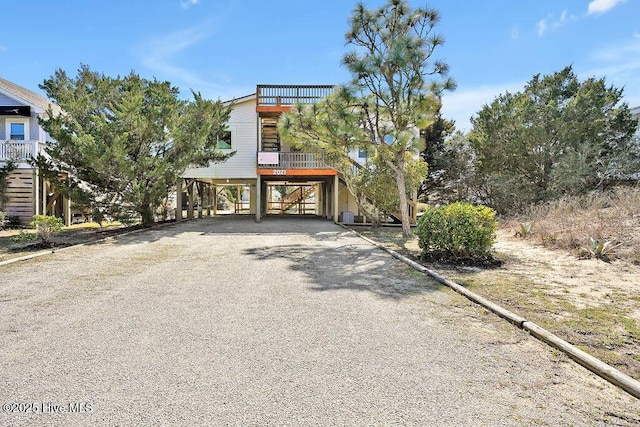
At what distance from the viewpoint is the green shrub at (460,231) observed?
7.30 meters

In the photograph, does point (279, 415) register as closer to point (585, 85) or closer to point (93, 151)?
→ point (93, 151)

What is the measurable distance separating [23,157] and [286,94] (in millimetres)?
11307

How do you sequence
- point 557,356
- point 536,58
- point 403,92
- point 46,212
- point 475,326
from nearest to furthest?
point 557,356 < point 475,326 < point 403,92 < point 46,212 < point 536,58

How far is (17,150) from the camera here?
14.9 m

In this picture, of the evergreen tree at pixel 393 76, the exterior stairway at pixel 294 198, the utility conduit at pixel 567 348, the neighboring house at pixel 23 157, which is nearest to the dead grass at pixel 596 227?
the utility conduit at pixel 567 348

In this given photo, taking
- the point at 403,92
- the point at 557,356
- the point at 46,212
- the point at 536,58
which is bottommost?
the point at 557,356

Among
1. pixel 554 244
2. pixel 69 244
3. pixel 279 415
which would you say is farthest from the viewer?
pixel 69 244

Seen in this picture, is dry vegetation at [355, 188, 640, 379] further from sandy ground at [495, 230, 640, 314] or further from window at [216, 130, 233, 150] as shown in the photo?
window at [216, 130, 233, 150]

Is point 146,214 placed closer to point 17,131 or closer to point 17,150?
point 17,150

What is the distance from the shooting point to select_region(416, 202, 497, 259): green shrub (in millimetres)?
7305

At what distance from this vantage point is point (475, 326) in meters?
3.99

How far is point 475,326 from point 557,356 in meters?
0.86

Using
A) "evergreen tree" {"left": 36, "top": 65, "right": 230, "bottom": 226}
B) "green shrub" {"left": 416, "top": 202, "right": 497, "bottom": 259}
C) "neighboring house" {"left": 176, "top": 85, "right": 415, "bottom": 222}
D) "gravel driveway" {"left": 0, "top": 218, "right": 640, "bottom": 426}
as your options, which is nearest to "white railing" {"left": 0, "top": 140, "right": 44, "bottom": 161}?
"evergreen tree" {"left": 36, "top": 65, "right": 230, "bottom": 226}

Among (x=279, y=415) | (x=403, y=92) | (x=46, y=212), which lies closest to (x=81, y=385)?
(x=279, y=415)
